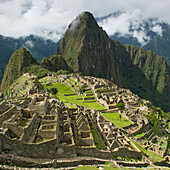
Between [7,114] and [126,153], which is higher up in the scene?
[7,114]

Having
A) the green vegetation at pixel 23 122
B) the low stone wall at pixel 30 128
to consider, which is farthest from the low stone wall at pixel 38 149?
the green vegetation at pixel 23 122

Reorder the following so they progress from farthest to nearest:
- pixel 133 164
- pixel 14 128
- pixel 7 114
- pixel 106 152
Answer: pixel 133 164 → pixel 106 152 → pixel 7 114 → pixel 14 128

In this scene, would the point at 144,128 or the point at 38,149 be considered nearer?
the point at 38,149

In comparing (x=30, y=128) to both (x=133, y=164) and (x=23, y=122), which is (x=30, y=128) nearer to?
(x=23, y=122)

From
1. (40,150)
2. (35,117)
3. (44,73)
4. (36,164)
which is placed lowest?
(36,164)

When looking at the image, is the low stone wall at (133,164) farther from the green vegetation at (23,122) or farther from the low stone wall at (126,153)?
the green vegetation at (23,122)

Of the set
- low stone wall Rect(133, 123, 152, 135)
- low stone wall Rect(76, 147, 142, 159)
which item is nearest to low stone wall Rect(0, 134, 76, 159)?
low stone wall Rect(76, 147, 142, 159)

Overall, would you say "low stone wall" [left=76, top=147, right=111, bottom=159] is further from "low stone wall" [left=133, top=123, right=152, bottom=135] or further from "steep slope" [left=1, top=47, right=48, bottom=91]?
"steep slope" [left=1, top=47, right=48, bottom=91]

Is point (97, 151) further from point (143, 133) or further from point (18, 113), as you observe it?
point (143, 133)

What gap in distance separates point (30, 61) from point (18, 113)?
161 metres

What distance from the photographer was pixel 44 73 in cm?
12744

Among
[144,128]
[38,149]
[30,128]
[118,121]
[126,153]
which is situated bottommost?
[126,153]

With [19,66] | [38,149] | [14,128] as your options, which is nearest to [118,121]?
[38,149]

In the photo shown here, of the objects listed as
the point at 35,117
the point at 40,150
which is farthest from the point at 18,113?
the point at 40,150
